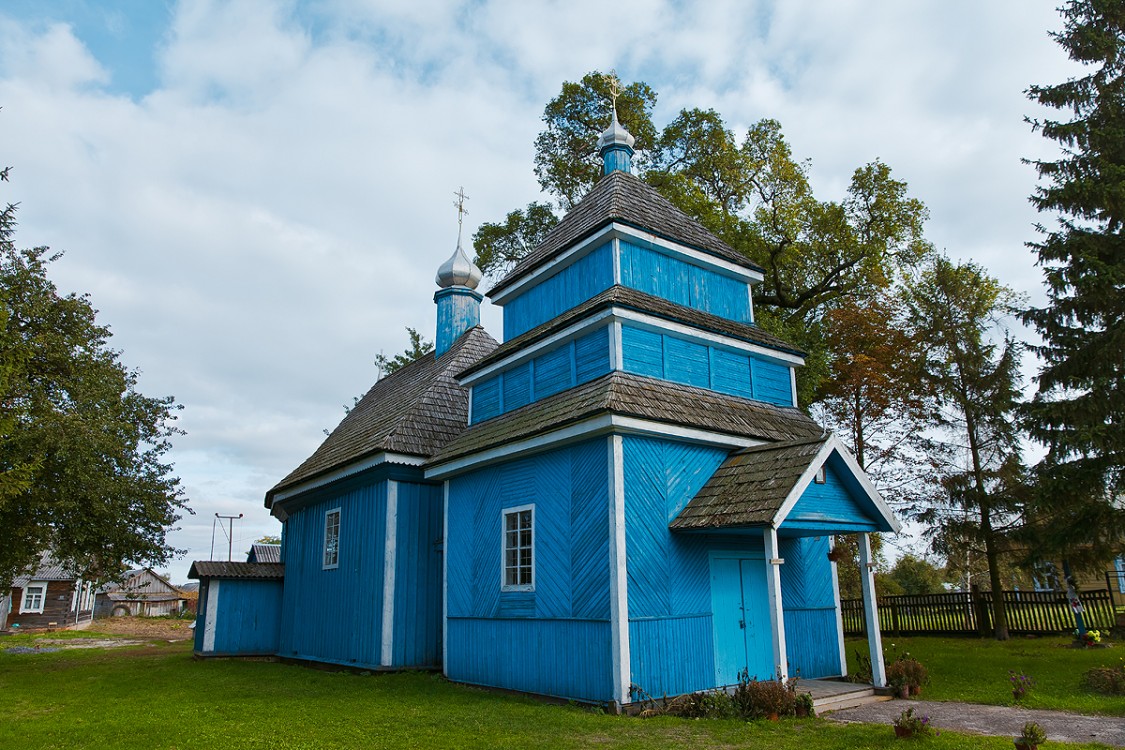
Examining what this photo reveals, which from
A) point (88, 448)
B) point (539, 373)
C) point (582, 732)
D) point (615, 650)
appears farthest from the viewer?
point (88, 448)

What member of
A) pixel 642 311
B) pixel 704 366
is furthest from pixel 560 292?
pixel 704 366

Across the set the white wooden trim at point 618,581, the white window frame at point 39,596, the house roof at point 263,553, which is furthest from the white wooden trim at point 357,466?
the white window frame at point 39,596

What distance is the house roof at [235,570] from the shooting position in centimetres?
1881

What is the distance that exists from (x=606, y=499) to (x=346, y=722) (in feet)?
14.3

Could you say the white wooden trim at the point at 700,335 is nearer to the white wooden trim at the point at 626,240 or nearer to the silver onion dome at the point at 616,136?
the white wooden trim at the point at 626,240

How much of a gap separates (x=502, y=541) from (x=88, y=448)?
35.5 ft

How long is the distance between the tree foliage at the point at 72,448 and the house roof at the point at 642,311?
9.56m

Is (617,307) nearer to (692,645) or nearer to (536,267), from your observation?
(536,267)

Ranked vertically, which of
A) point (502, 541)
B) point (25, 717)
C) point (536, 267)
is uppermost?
point (536, 267)

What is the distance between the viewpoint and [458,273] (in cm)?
2222

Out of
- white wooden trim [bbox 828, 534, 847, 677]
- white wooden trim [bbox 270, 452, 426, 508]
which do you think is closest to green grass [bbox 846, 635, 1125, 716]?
white wooden trim [bbox 828, 534, 847, 677]

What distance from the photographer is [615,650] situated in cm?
986

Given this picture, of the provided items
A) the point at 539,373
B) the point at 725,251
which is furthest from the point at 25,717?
the point at 725,251

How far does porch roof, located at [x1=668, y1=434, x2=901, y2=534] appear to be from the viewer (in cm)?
1003
